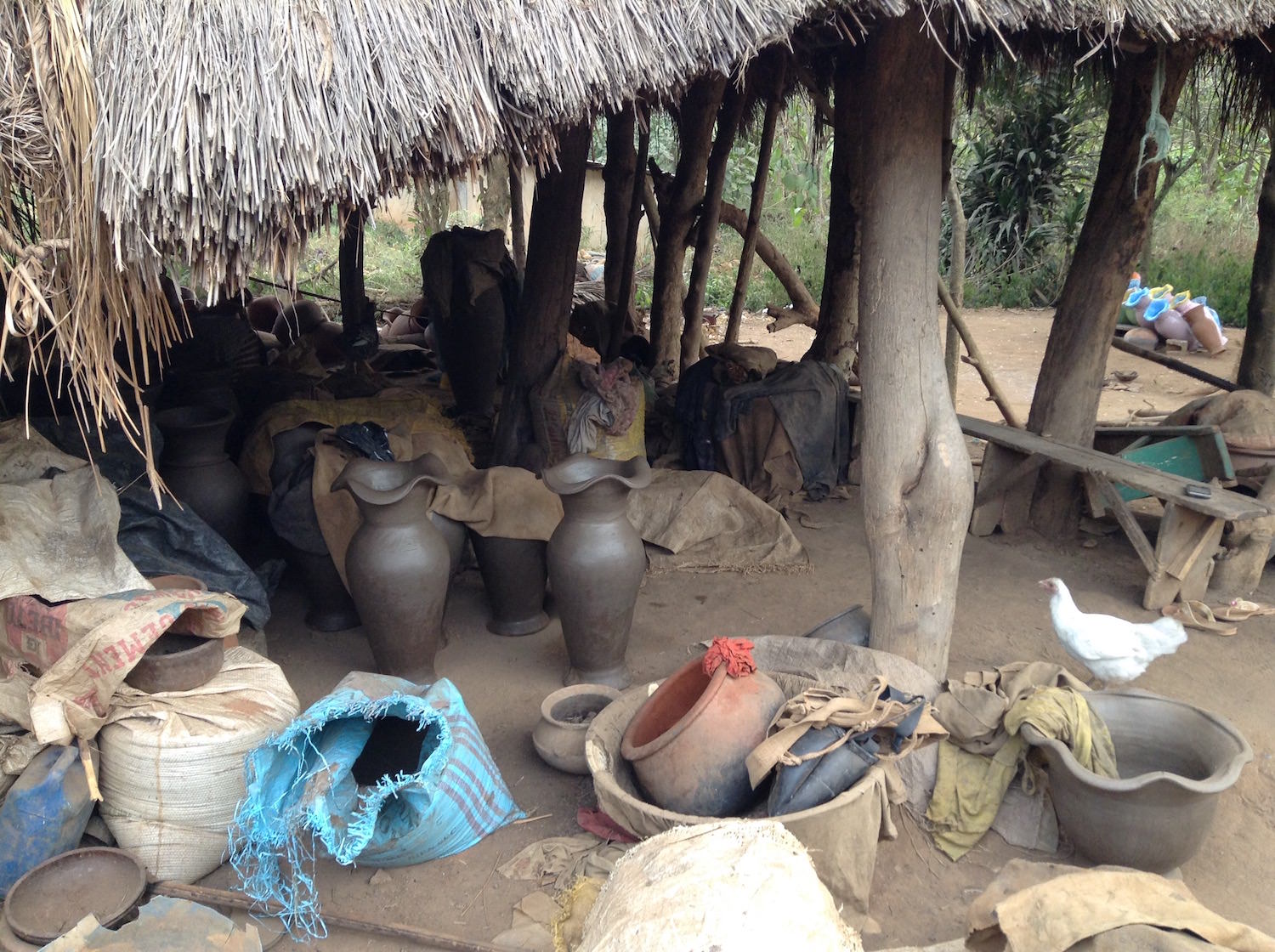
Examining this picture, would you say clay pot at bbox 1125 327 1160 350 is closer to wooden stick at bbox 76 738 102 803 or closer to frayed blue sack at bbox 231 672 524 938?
frayed blue sack at bbox 231 672 524 938

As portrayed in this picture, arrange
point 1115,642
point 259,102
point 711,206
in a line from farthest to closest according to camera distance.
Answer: point 711,206, point 1115,642, point 259,102

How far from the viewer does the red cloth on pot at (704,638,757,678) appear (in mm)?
2730

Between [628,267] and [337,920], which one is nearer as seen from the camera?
[337,920]

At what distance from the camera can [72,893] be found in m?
2.52

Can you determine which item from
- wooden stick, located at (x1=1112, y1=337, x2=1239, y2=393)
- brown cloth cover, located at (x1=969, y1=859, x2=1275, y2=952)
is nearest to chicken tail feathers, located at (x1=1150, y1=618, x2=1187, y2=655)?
brown cloth cover, located at (x1=969, y1=859, x2=1275, y2=952)

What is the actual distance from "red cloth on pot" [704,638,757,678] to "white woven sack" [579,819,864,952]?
70 centimetres

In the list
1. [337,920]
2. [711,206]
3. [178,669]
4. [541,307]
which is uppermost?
[711,206]

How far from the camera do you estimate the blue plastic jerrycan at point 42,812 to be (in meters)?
2.57

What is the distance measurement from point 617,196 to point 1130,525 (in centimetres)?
490

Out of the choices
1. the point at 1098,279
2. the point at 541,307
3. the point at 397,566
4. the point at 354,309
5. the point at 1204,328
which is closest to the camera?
the point at 397,566

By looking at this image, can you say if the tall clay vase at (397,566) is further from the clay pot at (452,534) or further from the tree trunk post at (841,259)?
the tree trunk post at (841,259)

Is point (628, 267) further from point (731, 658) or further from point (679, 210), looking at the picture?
point (731, 658)

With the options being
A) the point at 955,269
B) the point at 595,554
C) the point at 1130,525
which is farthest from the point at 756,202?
the point at 595,554

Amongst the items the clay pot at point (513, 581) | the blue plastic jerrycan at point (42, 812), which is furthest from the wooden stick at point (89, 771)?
the clay pot at point (513, 581)
